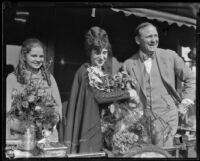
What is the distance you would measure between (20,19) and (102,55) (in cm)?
122

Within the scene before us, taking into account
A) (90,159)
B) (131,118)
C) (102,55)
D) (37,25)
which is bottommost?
(90,159)

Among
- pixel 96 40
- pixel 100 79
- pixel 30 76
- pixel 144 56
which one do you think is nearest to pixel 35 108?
pixel 30 76

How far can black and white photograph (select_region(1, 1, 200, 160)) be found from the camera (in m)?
5.59

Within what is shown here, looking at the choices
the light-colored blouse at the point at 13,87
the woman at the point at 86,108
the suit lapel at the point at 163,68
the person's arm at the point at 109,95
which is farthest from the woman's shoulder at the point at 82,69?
the suit lapel at the point at 163,68

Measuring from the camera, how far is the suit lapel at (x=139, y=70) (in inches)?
225

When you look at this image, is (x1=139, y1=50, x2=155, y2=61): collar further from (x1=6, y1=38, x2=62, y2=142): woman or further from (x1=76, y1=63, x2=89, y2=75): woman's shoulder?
(x1=6, y1=38, x2=62, y2=142): woman

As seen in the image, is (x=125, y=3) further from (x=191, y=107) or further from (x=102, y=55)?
(x=191, y=107)

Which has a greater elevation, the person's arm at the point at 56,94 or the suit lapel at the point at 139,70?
the suit lapel at the point at 139,70

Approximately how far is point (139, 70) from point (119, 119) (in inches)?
29.1

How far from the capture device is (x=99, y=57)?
225 inches

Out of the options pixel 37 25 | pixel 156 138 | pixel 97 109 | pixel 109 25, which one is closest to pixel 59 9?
pixel 37 25

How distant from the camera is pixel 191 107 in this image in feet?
18.9

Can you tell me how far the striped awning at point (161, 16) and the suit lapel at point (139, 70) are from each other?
0.56m

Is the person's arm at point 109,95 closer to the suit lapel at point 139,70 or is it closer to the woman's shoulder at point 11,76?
the suit lapel at point 139,70
